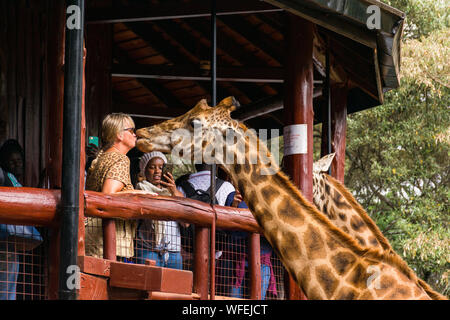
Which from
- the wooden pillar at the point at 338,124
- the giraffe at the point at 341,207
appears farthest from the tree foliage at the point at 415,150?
the giraffe at the point at 341,207

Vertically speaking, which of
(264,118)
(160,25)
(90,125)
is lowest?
(90,125)

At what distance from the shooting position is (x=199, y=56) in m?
11.2

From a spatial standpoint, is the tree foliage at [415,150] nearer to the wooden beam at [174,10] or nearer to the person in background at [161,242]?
the wooden beam at [174,10]

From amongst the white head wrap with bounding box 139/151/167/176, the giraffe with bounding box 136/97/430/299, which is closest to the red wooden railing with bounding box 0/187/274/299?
the giraffe with bounding box 136/97/430/299

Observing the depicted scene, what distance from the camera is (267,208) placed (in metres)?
5.38

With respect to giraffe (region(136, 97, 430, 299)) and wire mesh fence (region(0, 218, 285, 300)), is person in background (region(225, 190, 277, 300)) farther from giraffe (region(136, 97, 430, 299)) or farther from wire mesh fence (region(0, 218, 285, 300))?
giraffe (region(136, 97, 430, 299))

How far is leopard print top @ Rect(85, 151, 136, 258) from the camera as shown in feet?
18.1

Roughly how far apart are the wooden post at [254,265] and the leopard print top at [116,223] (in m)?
1.22

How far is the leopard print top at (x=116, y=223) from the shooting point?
5531 millimetres

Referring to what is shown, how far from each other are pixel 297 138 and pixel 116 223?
7.63 feet

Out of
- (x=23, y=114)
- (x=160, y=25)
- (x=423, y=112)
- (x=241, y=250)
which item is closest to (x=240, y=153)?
(x=241, y=250)

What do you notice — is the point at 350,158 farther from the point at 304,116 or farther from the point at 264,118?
the point at 304,116

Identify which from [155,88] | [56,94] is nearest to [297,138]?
[56,94]

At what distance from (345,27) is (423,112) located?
11845 mm
